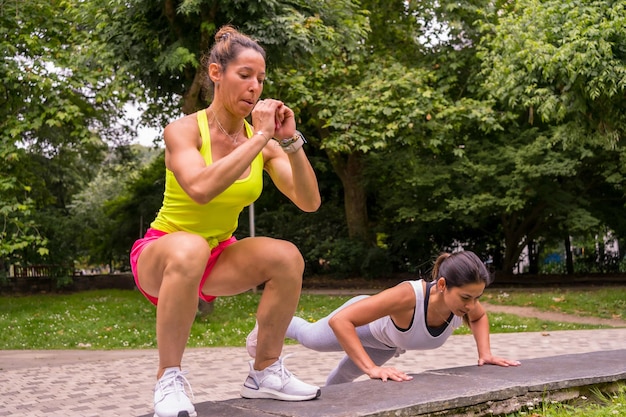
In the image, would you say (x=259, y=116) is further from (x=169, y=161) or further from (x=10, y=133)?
(x=10, y=133)

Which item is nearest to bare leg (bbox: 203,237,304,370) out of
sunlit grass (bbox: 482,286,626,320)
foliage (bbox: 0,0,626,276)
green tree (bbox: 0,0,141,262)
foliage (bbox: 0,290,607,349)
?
foliage (bbox: 0,0,626,276)

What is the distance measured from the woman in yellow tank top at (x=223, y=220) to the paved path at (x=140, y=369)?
2477 mm

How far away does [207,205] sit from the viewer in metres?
3.50

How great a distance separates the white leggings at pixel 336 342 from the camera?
4.69 metres

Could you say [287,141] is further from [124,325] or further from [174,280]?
[124,325]

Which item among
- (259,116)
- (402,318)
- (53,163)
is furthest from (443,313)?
(53,163)

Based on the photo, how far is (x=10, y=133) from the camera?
1297cm

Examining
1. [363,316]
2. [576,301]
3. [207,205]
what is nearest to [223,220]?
[207,205]

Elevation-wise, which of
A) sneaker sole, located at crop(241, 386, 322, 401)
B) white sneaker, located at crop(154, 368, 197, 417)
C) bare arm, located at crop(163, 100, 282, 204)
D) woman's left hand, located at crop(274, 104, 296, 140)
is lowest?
sneaker sole, located at crop(241, 386, 322, 401)

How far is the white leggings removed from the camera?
185 inches

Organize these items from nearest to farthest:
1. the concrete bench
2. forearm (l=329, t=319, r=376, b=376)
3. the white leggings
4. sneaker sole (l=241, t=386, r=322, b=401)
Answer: the concrete bench
sneaker sole (l=241, t=386, r=322, b=401)
forearm (l=329, t=319, r=376, b=376)
the white leggings

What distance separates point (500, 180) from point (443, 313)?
15412 millimetres

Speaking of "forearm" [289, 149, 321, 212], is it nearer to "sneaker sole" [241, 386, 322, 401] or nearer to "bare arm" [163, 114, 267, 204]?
"bare arm" [163, 114, 267, 204]

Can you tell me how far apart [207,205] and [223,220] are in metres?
0.14
